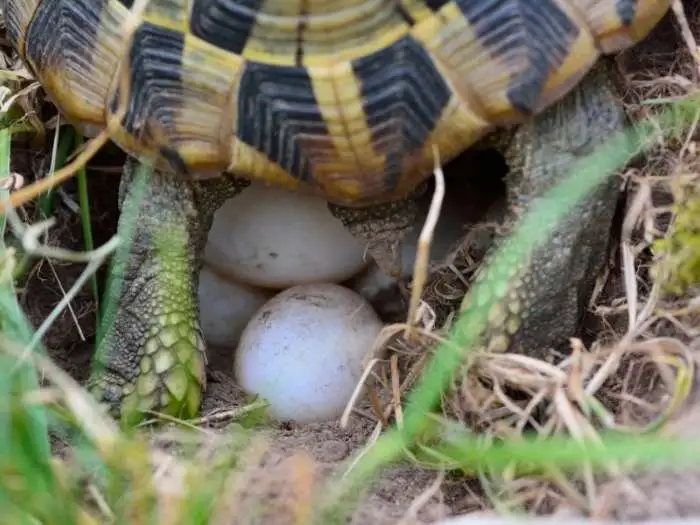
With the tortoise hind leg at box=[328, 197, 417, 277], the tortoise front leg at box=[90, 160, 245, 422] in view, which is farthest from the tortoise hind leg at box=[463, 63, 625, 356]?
Result: the tortoise front leg at box=[90, 160, 245, 422]

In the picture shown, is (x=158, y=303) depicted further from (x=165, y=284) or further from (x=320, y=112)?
(x=320, y=112)

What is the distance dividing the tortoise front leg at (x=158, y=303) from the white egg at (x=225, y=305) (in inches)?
6.8

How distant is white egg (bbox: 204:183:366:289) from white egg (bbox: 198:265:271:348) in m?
0.09

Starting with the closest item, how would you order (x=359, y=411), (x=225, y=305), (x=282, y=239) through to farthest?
(x=359, y=411) → (x=282, y=239) → (x=225, y=305)

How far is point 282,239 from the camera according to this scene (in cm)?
146

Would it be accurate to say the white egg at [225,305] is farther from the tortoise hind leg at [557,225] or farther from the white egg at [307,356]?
the tortoise hind leg at [557,225]

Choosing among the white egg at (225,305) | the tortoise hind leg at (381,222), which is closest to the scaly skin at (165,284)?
the tortoise hind leg at (381,222)

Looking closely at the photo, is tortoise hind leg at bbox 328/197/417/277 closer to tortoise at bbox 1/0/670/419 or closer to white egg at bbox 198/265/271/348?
tortoise at bbox 1/0/670/419

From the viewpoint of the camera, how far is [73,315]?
1.50 m

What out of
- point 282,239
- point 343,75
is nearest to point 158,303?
point 282,239

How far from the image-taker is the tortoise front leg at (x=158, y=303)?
1384 millimetres

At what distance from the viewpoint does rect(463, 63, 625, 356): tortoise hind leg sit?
4.25 feet

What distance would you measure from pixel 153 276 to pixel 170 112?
27 centimetres

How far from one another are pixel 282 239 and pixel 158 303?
215mm
